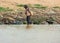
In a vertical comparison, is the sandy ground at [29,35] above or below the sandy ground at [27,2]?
below

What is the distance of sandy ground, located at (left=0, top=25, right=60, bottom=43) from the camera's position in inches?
612

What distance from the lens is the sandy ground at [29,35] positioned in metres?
15.5

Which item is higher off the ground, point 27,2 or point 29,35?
point 27,2

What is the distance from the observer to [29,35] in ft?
56.6

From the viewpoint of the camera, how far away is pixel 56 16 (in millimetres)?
24594

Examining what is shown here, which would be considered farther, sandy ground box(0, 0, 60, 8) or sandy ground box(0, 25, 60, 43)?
sandy ground box(0, 0, 60, 8)

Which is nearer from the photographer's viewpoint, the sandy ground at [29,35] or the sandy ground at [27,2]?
the sandy ground at [29,35]

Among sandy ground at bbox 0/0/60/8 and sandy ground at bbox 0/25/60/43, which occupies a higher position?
sandy ground at bbox 0/0/60/8

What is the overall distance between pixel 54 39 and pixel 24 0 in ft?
42.5

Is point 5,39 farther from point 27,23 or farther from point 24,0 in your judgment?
point 24,0

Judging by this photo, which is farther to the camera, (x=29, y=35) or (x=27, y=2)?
(x=27, y=2)

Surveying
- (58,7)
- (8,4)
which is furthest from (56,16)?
(8,4)

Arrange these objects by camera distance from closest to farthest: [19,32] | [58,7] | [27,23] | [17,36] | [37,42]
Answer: [37,42], [17,36], [19,32], [27,23], [58,7]

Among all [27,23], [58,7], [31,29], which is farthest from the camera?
[58,7]
